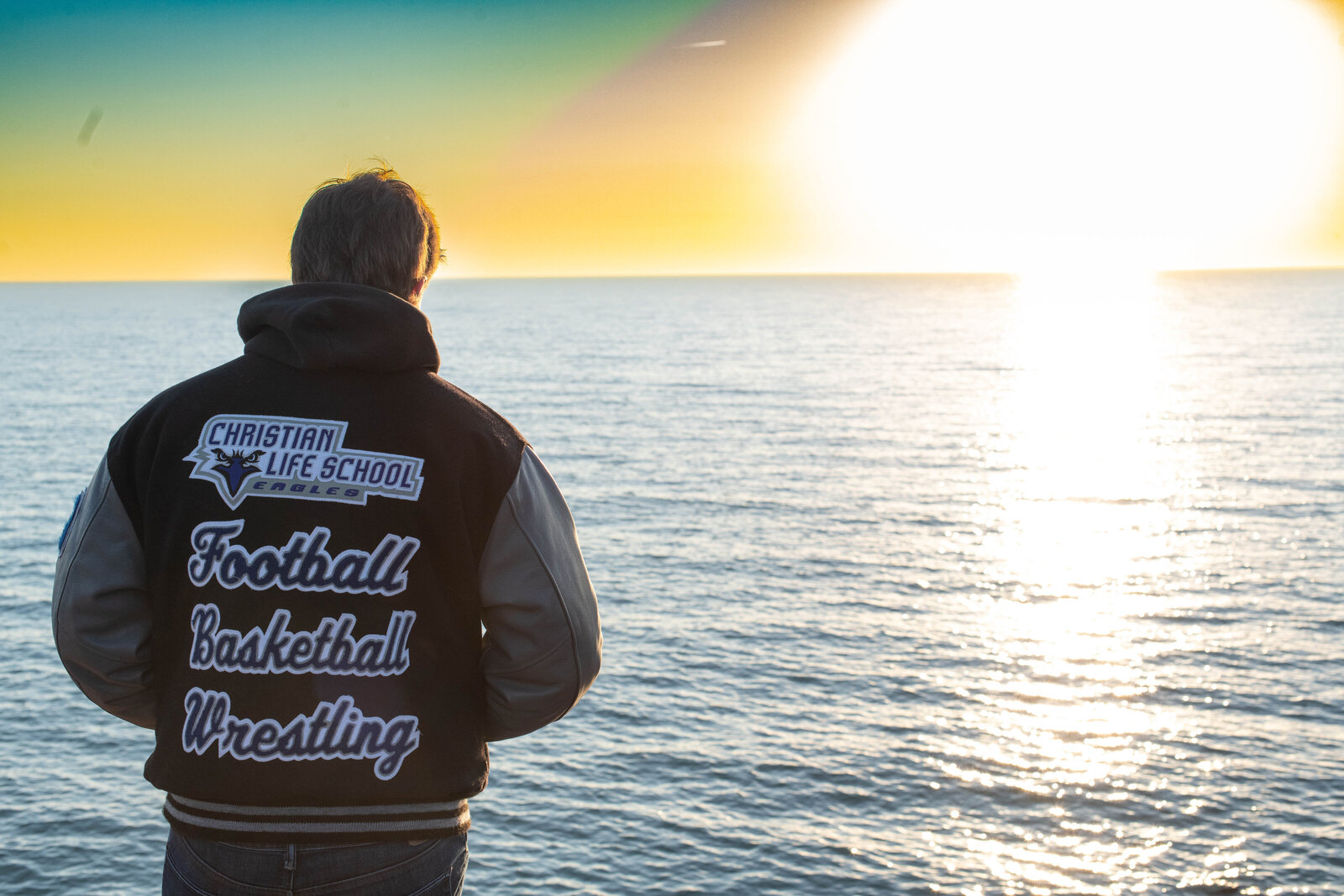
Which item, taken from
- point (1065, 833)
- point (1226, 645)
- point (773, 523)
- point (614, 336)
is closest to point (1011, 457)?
point (773, 523)

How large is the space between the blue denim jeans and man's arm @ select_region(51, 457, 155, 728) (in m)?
0.43

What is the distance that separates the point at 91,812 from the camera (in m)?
26.4

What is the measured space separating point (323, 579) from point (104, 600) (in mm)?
623

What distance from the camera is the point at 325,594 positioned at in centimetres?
254

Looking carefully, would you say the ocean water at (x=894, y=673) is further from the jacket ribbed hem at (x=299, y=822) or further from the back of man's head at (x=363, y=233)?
the back of man's head at (x=363, y=233)

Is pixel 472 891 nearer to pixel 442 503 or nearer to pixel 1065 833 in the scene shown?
pixel 1065 833

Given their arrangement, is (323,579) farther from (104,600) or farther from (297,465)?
(104,600)

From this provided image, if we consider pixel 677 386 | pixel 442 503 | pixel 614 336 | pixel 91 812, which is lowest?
pixel 91 812

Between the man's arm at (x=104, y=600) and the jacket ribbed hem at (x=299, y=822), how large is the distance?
353 mm

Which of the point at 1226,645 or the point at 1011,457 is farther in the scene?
the point at 1011,457

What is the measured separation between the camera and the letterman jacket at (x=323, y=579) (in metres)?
2.56

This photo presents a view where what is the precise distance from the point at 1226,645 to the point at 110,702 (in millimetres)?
39297

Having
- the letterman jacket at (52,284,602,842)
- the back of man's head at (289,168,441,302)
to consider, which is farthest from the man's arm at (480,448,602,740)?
the back of man's head at (289,168,441,302)

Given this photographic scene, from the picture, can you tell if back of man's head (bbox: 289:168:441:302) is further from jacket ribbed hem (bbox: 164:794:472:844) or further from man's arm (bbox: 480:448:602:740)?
jacket ribbed hem (bbox: 164:794:472:844)
